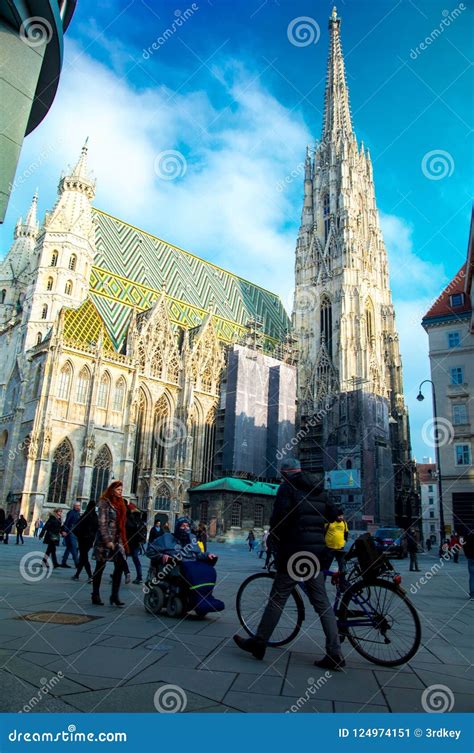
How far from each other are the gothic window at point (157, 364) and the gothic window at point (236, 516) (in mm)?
12010

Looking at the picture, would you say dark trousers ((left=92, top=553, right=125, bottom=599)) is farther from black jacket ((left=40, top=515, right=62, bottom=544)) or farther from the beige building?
the beige building

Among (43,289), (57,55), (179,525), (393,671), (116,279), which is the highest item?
(116,279)

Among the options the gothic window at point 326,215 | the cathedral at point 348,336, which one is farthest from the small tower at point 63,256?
the gothic window at point 326,215

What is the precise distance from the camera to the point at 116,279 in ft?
155

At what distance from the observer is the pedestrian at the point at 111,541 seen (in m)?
6.95

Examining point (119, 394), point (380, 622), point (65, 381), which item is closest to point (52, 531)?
point (380, 622)

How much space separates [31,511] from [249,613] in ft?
101

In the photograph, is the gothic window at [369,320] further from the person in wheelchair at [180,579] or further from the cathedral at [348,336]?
the person in wheelchair at [180,579]

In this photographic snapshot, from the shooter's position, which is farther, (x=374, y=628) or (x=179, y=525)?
(x=179, y=525)

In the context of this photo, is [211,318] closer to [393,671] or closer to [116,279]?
[116,279]

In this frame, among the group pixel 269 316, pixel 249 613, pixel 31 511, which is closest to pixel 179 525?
pixel 249 613

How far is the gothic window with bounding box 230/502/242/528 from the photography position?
38.6 m

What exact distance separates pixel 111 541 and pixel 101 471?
3135 centimetres

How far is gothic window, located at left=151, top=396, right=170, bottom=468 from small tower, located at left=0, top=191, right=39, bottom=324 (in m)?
15.0
